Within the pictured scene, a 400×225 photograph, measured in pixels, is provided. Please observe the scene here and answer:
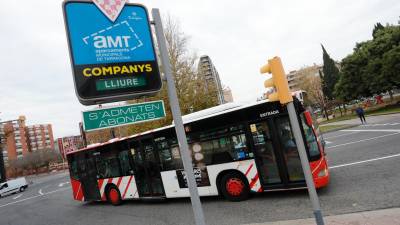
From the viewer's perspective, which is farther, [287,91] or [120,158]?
[120,158]

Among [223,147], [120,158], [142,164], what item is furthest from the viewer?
[120,158]

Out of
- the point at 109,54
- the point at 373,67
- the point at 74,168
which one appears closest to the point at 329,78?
the point at 373,67

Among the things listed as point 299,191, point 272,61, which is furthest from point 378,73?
point 272,61

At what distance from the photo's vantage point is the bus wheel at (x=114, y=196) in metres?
13.7

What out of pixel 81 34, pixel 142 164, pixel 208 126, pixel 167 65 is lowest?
pixel 142 164

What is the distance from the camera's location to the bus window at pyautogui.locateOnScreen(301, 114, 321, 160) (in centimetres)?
854

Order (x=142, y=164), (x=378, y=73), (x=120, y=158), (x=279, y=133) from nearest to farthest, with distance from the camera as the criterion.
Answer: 1. (x=279, y=133)
2. (x=142, y=164)
3. (x=120, y=158)
4. (x=378, y=73)

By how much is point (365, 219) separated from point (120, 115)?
182 inches

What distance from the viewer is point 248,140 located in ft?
31.1

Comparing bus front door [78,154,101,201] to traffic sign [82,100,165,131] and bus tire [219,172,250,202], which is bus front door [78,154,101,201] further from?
traffic sign [82,100,165,131]

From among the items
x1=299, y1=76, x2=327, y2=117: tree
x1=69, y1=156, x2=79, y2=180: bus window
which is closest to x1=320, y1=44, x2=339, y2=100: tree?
x1=299, y1=76, x2=327, y2=117: tree

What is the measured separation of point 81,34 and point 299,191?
25.8 ft


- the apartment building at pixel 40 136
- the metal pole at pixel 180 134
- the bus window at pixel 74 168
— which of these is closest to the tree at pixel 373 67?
the bus window at pixel 74 168

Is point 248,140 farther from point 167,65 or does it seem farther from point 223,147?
point 167,65
